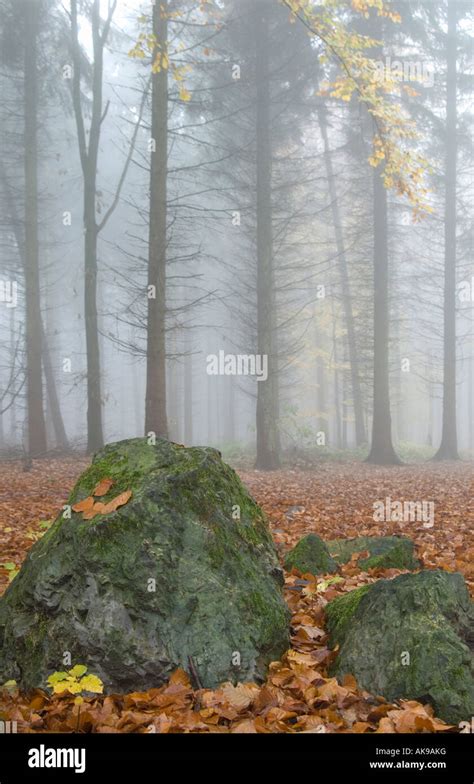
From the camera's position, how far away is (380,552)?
18.4 feet

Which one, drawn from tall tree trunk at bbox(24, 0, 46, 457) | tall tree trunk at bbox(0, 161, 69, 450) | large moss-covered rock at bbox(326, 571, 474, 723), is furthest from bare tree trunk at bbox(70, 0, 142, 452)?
large moss-covered rock at bbox(326, 571, 474, 723)

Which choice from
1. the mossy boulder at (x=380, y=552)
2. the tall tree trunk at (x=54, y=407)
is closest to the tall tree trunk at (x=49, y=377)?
the tall tree trunk at (x=54, y=407)

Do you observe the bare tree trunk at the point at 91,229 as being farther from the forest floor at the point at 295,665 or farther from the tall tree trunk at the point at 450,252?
the tall tree trunk at the point at 450,252

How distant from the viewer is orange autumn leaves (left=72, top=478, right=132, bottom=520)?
3689 mm

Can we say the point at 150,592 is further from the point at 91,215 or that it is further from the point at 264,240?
the point at 91,215

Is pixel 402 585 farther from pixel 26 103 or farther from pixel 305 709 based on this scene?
pixel 26 103

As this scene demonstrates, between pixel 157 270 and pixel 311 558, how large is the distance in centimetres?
695

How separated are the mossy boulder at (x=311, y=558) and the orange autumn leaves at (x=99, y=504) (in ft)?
7.39

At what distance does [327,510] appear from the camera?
8.82 metres

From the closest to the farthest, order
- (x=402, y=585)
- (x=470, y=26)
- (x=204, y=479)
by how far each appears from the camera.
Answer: (x=402, y=585)
(x=204, y=479)
(x=470, y=26)

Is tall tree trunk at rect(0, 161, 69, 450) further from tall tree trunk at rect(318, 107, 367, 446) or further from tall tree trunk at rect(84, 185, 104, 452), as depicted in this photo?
tall tree trunk at rect(318, 107, 367, 446)

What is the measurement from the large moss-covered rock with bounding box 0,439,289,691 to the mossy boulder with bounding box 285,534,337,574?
4.71ft
